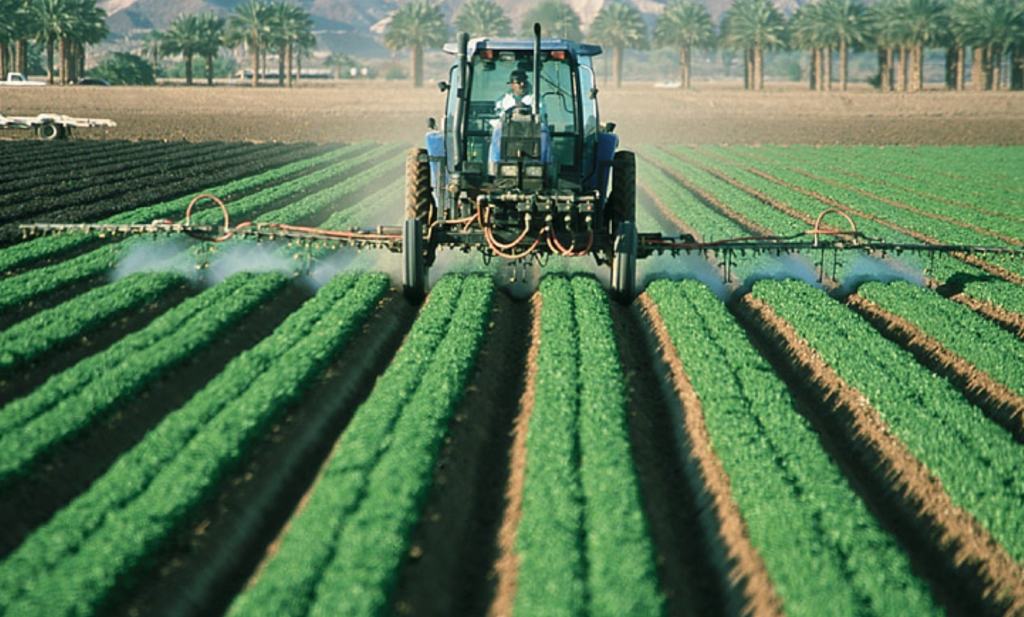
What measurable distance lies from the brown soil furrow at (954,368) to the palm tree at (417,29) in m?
72.7

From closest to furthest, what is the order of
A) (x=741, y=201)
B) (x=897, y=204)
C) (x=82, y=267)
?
(x=82, y=267) < (x=741, y=201) < (x=897, y=204)

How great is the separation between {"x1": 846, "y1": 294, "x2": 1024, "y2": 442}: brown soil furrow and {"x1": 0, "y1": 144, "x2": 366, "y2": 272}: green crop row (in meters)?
Result: 10.7

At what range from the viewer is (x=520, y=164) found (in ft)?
41.1

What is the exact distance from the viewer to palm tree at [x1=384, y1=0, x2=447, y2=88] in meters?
83.8

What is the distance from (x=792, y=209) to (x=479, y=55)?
36.2 ft

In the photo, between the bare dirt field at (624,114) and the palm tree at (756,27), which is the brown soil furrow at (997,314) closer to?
the bare dirt field at (624,114)

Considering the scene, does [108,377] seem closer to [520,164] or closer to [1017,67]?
[520,164]

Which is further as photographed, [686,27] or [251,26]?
[686,27]

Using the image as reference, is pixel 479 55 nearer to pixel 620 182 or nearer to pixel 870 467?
pixel 620 182

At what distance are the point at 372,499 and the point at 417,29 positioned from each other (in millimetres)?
80248

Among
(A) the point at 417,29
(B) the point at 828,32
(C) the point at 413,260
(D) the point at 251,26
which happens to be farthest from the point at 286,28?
(C) the point at 413,260

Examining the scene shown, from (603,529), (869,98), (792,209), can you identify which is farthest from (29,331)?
(869,98)

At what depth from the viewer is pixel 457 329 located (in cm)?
1134

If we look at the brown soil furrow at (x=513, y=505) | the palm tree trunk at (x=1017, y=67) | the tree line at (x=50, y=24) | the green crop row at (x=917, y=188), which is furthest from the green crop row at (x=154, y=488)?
the palm tree trunk at (x=1017, y=67)
